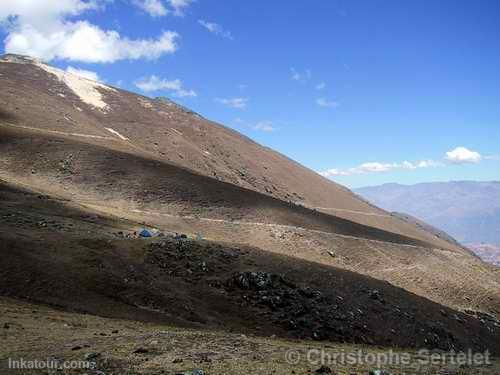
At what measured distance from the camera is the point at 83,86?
405ft

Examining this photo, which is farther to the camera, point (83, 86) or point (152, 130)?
point (83, 86)

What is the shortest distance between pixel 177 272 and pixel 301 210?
146 ft

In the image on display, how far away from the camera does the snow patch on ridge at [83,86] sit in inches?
4510

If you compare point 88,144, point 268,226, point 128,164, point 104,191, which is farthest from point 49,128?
point 268,226

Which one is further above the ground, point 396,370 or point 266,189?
point 266,189

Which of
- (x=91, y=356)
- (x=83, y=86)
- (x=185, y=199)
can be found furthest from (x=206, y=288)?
(x=83, y=86)

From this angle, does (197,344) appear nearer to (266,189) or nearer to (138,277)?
(138,277)

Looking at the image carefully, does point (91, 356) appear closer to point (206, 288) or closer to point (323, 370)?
point (323, 370)

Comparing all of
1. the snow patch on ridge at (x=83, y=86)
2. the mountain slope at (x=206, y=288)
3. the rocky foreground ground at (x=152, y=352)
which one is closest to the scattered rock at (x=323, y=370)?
the rocky foreground ground at (x=152, y=352)

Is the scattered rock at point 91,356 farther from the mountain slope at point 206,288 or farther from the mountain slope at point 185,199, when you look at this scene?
the mountain slope at point 185,199

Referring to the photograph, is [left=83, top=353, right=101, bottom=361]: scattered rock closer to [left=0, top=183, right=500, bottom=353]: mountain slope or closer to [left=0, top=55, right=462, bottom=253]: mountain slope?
[left=0, top=183, right=500, bottom=353]: mountain slope

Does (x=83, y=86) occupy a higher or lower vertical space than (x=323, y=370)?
higher

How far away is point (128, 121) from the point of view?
109 m

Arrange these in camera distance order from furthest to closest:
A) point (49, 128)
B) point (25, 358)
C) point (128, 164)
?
point (49, 128)
point (128, 164)
point (25, 358)
